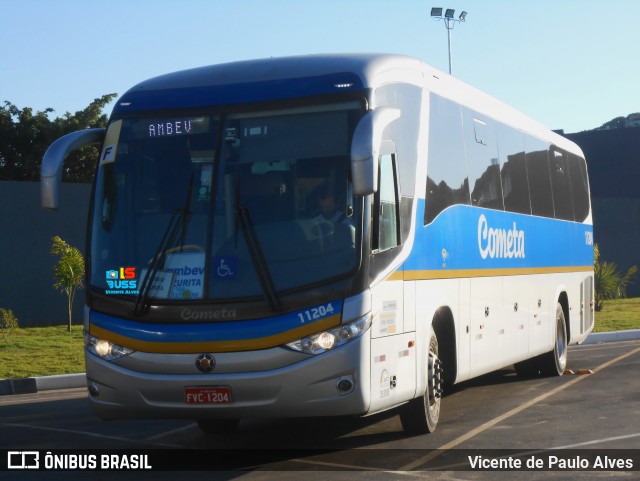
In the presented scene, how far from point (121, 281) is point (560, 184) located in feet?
32.3

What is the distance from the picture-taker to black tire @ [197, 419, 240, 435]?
1088 centimetres

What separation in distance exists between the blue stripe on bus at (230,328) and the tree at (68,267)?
594 inches

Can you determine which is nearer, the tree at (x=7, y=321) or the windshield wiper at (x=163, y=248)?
the windshield wiper at (x=163, y=248)

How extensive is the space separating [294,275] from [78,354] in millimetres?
12284

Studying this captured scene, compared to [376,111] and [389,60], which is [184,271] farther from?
[389,60]

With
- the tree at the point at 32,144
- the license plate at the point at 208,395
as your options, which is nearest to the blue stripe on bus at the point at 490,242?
the license plate at the point at 208,395

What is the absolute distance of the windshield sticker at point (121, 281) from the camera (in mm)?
8906

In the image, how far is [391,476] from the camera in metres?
8.34

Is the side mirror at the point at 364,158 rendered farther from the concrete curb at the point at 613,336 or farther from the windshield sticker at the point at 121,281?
the concrete curb at the point at 613,336

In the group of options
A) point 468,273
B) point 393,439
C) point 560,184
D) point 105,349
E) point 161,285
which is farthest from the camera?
point 560,184

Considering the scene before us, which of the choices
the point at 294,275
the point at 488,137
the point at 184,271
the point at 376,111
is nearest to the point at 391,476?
the point at 294,275

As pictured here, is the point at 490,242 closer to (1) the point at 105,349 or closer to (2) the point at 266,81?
(2) the point at 266,81

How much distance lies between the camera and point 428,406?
1038 centimetres

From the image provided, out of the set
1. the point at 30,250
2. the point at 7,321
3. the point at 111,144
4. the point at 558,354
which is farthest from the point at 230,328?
the point at 30,250
